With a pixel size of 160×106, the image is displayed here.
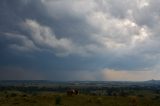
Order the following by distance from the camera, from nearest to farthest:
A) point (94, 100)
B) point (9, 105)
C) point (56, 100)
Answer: point (9, 105)
point (56, 100)
point (94, 100)

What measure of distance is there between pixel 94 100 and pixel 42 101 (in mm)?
8363

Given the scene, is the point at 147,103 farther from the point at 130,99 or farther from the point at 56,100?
the point at 56,100

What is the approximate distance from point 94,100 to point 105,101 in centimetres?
185

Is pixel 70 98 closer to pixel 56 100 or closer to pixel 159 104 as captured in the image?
pixel 56 100

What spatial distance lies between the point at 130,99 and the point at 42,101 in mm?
14430

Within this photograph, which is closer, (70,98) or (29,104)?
(29,104)

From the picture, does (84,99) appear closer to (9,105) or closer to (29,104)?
(29,104)

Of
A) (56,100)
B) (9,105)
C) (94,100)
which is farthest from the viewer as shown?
(94,100)

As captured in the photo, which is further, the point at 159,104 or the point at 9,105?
the point at 159,104

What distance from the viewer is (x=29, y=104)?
46.2 metres

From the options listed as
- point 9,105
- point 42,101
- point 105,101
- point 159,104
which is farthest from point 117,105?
point 9,105

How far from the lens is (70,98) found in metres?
52.5

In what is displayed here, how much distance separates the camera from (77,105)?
46.1m

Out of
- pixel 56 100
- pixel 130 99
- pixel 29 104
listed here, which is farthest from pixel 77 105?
pixel 130 99
